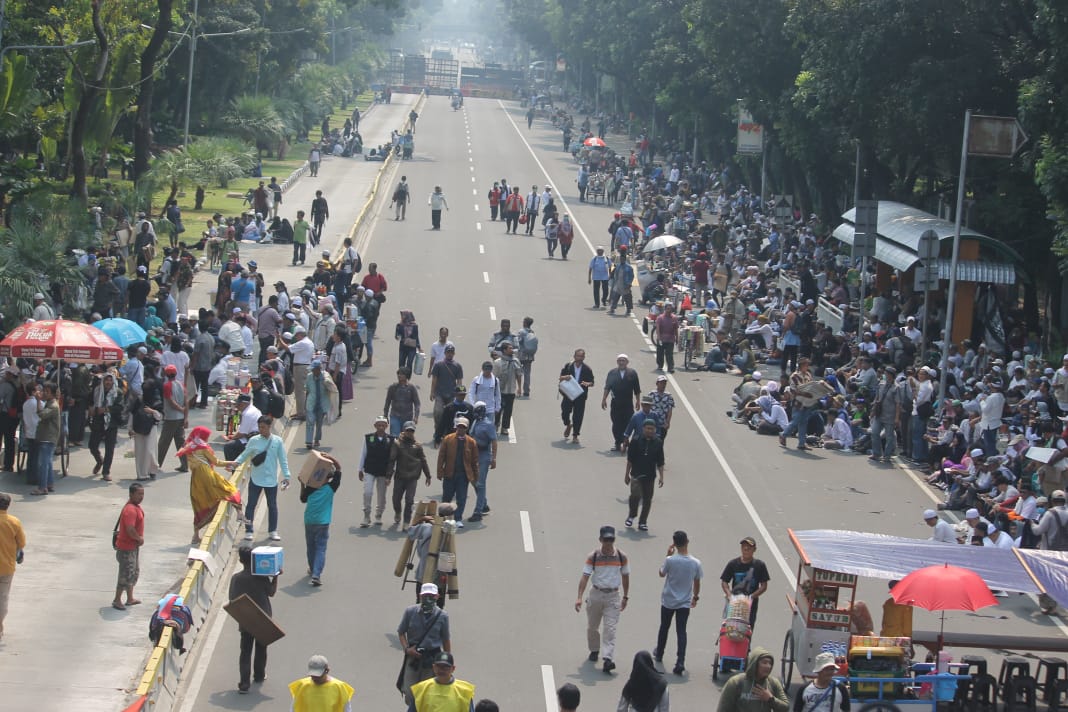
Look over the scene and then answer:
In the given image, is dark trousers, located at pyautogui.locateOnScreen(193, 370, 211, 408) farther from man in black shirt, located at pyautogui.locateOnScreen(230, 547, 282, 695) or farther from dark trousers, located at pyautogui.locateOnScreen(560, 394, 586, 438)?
man in black shirt, located at pyautogui.locateOnScreen(230, 547, 282, 695)

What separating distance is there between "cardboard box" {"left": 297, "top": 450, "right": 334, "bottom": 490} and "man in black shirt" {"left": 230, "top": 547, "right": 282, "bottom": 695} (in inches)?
107

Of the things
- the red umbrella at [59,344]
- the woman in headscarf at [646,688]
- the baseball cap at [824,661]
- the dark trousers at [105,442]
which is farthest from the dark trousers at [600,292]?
the woman in headscarf at [646,688]

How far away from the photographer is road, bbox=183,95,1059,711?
1477cm

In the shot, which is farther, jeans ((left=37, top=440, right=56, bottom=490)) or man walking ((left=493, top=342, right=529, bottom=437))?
man walking ((left=493, top=342, right=529, bottom=437))

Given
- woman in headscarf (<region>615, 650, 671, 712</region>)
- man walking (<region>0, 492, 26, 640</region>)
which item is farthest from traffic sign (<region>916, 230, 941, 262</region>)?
man walking (<region>0, 492, 26, 640</region>)

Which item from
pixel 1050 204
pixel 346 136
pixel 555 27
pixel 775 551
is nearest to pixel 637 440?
pixel 775 551

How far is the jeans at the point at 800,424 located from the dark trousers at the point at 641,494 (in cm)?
674

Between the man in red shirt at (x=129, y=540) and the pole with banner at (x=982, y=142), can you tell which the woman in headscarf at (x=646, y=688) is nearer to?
the man in red shirt at (x=129, y=540)

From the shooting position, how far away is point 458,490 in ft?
63.7

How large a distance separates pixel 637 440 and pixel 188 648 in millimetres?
6504

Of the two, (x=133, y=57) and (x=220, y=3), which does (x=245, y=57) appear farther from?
(x=133, y=57)

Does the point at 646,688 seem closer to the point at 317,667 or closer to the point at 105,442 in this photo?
the point at 317,667

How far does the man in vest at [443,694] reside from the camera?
11141mm

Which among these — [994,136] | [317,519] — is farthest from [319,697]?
[994,136]
